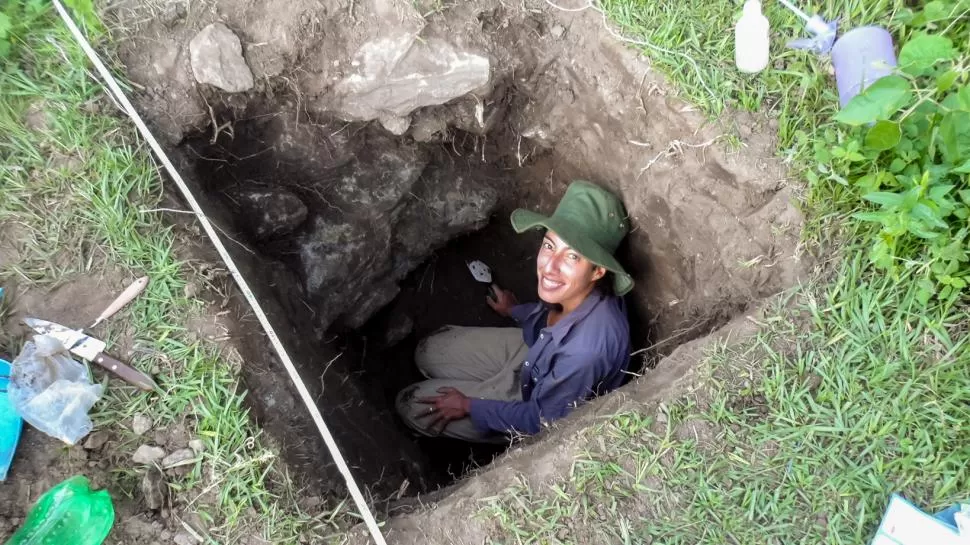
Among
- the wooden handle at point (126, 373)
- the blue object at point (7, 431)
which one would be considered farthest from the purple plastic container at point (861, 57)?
the blue object at point (7, 431)

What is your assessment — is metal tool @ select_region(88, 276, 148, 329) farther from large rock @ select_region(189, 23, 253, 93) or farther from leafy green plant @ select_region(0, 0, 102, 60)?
leafy green plant @ select_region(0, 0, 102, 60)

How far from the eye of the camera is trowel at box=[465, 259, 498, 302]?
386 centimetres

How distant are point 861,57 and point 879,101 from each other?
39cm

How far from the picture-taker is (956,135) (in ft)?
5.27

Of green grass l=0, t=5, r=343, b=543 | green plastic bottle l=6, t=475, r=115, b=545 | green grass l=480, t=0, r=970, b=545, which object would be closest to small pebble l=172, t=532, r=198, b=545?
green grass l=0, t=5, r=343, b=543

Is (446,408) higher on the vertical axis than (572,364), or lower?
lower

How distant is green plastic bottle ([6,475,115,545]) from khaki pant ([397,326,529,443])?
1.64 metres

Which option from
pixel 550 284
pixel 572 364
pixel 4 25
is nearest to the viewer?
pixel 4 25

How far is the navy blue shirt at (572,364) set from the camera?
2506 mm

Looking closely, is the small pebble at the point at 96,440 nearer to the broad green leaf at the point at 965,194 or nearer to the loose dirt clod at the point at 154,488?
the loose dirt clod at the point at 154,488

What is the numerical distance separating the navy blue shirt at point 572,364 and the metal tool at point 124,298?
151cm

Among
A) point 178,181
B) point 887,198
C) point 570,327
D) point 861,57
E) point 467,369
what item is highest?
point 178,181

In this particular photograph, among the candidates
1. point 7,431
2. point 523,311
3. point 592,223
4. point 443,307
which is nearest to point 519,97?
point 592,223

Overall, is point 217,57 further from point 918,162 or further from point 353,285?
point 918,162
